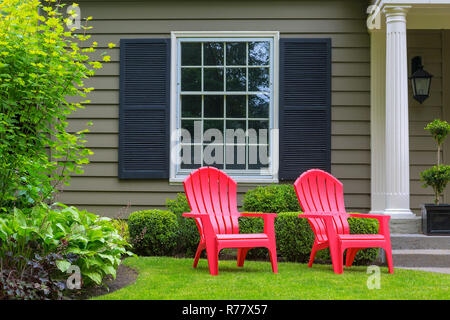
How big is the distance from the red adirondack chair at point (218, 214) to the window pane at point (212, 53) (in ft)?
6.45

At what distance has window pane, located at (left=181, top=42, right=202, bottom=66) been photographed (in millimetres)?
6898

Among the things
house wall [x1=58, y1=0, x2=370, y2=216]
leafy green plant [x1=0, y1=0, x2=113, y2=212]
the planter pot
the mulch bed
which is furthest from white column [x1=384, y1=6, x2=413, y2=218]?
leafy green plant [x1=0, y1=0, x2=113, y2=212]

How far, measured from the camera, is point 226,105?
6836 millimetres

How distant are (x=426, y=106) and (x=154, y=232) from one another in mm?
3431

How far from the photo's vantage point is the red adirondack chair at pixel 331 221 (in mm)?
4742

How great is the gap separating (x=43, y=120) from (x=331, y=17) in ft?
12.5

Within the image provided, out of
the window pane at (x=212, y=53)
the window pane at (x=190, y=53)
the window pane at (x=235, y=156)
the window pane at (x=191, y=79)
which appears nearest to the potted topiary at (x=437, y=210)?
the window pane at (x=235, y=156)

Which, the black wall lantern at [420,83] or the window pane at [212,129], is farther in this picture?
the window pane at [212,129]

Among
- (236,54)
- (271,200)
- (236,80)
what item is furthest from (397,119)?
(236,54)

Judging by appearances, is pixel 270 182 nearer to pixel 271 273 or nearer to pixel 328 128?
pixel 328 128

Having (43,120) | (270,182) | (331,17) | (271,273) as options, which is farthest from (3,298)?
(331,17)

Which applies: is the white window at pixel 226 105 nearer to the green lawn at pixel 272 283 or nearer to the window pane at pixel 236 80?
the window pane at pixel 236 80

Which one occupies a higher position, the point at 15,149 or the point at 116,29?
the point at 116,29

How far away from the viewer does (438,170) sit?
5.82 meters
